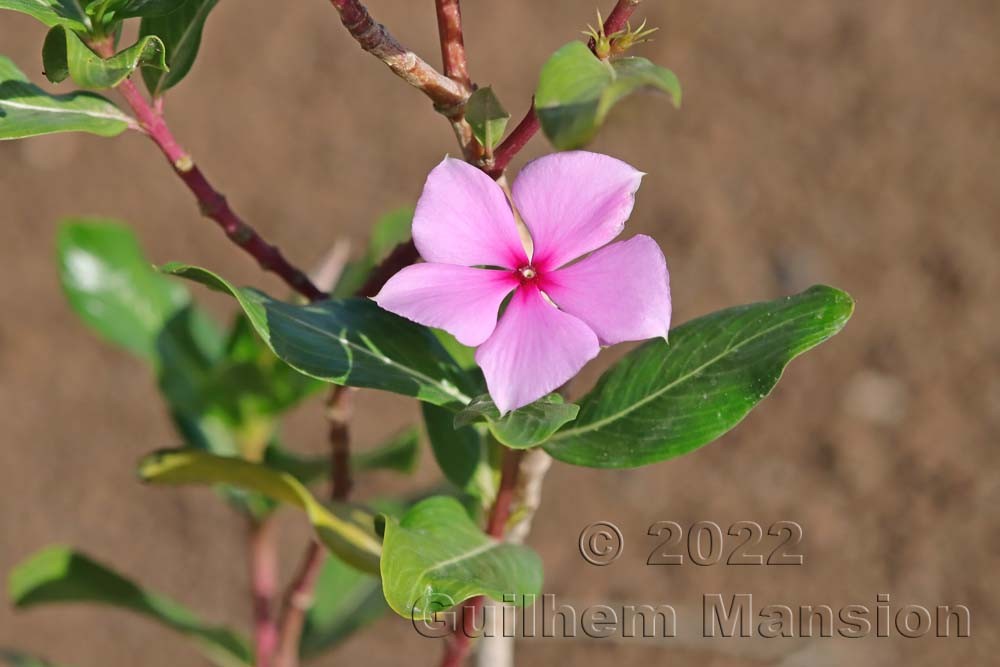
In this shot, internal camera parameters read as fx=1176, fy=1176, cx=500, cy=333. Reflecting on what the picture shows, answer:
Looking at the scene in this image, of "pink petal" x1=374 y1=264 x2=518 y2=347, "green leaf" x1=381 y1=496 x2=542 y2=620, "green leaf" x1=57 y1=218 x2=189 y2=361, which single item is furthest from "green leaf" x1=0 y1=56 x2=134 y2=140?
"green leaf" x1=57 y1=218 x2=189 y2=361

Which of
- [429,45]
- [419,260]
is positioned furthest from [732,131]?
[419,260]

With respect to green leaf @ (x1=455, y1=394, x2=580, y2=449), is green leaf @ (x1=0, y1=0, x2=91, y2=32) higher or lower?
higher

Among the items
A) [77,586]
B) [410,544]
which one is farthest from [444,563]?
[77,586]

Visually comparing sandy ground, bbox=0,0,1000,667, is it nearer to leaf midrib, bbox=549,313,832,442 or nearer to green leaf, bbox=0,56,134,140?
leaf midrib, bbox=549,313,832,442

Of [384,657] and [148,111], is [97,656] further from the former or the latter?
[148,111]

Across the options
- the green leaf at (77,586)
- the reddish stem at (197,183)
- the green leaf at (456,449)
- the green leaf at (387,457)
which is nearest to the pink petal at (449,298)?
the reddish stem at (197,183)

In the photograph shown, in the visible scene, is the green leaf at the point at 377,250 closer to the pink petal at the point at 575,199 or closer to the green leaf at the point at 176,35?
the green leaf at the point at 176,35
